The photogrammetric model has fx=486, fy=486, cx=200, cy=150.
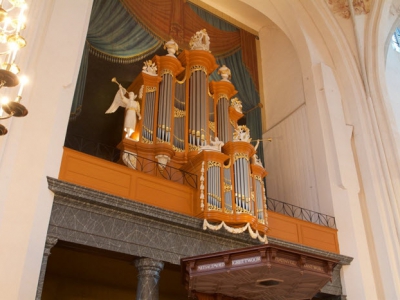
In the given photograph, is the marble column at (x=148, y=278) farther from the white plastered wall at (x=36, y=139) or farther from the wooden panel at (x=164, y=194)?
the white plastered wall at (x=36, y=139)

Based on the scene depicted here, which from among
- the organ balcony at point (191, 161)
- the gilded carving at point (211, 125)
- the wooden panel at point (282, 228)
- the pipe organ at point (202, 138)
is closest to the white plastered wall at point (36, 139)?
the organ balcony at point (191, 161)

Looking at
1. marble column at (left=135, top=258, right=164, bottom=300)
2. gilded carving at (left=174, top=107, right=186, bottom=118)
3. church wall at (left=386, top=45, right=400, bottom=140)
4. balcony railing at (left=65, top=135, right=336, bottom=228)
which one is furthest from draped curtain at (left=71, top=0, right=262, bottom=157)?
church wall at (left=386, top=45, right=400, bottom=140)

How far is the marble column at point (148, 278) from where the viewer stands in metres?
7.19

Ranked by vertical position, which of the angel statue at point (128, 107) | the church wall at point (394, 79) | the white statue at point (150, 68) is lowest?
the angel statue at point (128, 107)

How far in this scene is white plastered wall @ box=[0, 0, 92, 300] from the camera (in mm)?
6266

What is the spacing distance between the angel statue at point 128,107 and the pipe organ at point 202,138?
0.40 ft

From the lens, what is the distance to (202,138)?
9961mm

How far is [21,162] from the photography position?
22.5 feet

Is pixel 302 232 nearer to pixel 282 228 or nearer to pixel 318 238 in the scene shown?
pixel 318 238

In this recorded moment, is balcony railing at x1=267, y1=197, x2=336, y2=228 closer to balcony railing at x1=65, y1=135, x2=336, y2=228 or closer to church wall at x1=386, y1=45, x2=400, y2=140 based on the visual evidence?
balcony railing at x1=65, y1=135, x2=336, y2=228

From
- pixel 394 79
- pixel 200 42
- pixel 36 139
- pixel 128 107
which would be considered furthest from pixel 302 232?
pixel 394 79

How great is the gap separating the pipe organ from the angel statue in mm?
122

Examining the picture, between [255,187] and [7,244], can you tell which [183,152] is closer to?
[255,187]

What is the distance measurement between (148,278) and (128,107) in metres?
3.71
